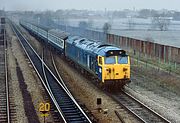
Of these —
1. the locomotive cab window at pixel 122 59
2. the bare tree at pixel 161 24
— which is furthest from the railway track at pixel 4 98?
the bare tree at pixel 161 24

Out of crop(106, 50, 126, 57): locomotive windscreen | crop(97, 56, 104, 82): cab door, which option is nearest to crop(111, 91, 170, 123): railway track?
crop(97, 56, 104, 82): cab door

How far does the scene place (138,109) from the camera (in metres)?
19.0

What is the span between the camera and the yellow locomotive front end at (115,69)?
72.6 ft

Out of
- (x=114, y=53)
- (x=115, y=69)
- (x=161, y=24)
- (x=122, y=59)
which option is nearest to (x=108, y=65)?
(x=115, y=69)

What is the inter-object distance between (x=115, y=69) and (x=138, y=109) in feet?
13.2

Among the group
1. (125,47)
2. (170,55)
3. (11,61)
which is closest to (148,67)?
(170,55)

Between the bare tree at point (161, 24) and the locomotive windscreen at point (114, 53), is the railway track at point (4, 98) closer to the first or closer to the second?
the locomotive windscreen at point (114, 53)

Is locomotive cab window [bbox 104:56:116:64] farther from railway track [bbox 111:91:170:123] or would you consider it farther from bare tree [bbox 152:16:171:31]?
bare tree [bbox 152:16:171:31]

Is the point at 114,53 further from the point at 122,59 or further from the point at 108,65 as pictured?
the point at 108,65

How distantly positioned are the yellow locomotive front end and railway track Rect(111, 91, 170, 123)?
2.98 feet

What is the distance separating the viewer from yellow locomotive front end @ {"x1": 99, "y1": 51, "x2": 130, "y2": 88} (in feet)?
72.6

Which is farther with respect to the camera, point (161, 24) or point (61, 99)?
point (161, 24)

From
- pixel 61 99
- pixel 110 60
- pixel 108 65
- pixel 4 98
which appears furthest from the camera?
pixel 110 60

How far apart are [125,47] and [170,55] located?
12.9 metres
